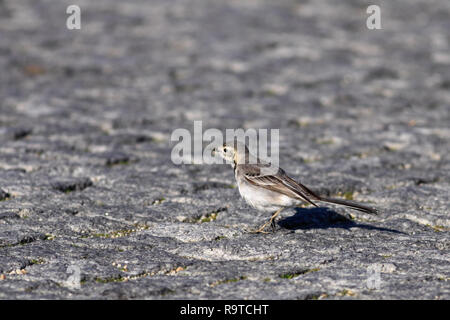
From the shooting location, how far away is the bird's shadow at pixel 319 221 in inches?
258

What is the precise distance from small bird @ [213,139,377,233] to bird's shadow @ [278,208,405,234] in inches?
8.7

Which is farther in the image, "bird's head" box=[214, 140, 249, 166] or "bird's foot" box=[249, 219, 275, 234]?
"bird's head" box=[214, 140, 249, 166]

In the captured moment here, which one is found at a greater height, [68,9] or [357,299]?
[68,9]

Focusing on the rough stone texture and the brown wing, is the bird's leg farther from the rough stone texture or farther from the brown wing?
the brown wing

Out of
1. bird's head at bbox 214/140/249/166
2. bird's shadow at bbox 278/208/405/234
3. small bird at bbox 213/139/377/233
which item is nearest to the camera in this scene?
small bird at bbox 213/139/377/233

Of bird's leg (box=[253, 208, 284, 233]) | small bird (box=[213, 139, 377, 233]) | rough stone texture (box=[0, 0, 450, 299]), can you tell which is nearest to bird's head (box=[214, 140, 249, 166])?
small bird (box=[213, 139, 377, 233])

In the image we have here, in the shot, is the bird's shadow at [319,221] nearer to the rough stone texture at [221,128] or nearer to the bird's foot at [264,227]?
the rough stone texture at [221,128]

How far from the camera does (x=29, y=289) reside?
191 inches

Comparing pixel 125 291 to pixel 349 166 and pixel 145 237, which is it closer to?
pixel 145 237

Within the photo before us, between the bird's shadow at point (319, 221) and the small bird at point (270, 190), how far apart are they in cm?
22

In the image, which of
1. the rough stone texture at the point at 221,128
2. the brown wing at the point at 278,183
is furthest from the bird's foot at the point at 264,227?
the brown wing at the point at 278,183

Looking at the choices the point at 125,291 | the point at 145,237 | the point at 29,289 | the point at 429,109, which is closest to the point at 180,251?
the point at 145,237

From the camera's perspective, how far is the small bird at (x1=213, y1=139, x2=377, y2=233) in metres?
6.30

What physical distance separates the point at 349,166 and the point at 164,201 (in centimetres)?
257
